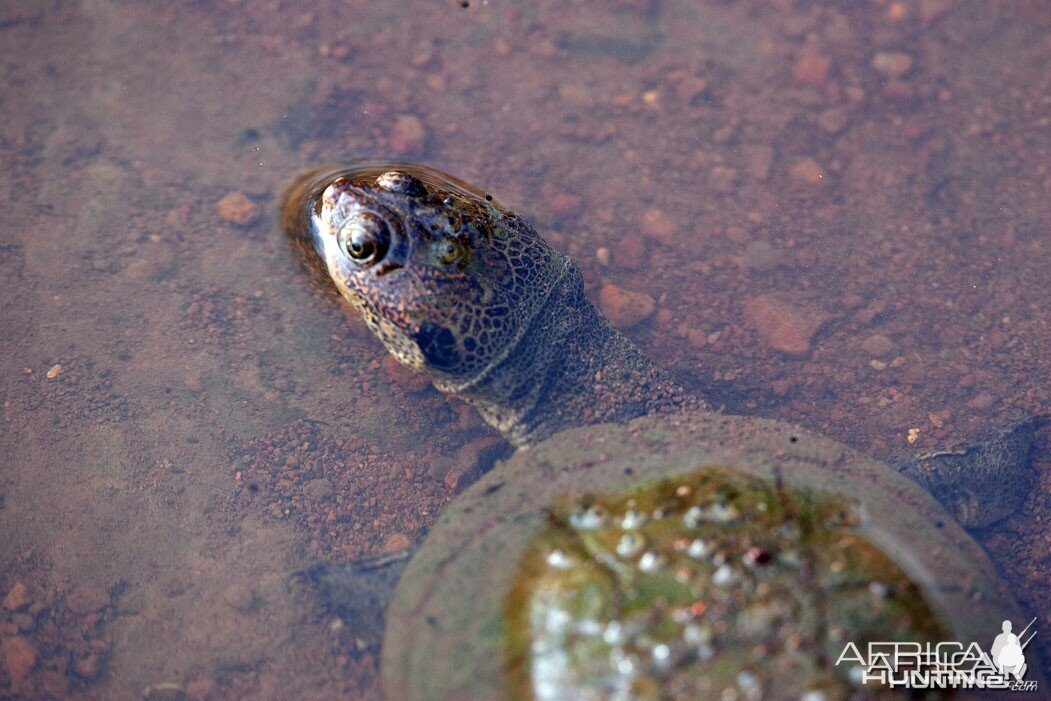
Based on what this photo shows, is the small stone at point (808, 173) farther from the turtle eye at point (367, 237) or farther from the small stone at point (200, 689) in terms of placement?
the small stone at point (200, 689)

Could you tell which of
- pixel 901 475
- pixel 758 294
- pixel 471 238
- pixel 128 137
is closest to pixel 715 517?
pixel 901 475

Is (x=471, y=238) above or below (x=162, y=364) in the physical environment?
above

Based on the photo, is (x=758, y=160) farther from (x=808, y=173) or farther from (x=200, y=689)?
(x=200, y=689)

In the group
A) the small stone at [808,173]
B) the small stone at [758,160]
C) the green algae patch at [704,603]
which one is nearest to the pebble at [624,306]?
the small stone at [758,160]

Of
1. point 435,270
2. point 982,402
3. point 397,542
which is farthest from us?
point 982,402

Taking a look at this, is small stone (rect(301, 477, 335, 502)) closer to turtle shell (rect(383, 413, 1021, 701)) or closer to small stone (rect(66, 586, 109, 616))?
turtle shell (rect(383, 413, 1021, 701))

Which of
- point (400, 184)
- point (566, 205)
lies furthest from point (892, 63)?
point (400, 184)

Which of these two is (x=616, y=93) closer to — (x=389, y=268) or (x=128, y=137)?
(x=389, y=268)
